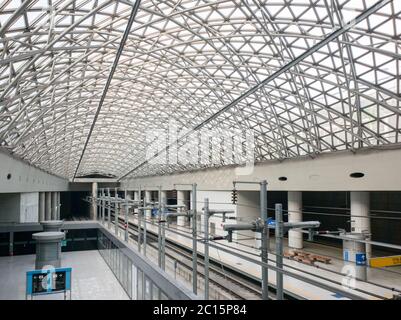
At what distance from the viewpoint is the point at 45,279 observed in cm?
1892

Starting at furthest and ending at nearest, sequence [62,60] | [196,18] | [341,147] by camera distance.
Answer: [341,147] < [62,60] < [196,18]

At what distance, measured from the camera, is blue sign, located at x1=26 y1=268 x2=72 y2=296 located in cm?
1844

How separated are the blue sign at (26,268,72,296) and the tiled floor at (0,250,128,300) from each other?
4.91 meters

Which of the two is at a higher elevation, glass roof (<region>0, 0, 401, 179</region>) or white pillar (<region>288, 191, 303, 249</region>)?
glass roof (<region>0, 0, 401, 179</region>)

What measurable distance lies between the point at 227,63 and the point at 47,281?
23.8 metres

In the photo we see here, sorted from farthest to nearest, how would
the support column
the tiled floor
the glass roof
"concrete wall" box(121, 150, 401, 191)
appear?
1. the support column
2. "concrete wall" box(121, 150, 401, 191)
3. the tiled floor
4. the glass roof

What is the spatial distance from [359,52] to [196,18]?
12050 millimetres

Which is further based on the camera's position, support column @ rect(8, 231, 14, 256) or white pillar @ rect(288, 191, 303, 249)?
support column @ rect(8, 231, 14, 256)

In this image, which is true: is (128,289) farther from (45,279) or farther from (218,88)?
(218,88)

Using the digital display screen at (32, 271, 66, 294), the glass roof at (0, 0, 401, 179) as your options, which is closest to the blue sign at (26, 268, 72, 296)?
the digital display screen at (32, 271, 66, 294)

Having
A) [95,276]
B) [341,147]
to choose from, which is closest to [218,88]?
[341,147]

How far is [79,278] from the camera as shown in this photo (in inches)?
1215

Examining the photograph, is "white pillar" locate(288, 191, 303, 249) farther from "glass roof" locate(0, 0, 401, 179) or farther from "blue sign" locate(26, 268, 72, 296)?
"blue sign" locate(26, 268, 72, 296)

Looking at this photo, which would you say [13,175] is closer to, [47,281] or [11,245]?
[11,245]
